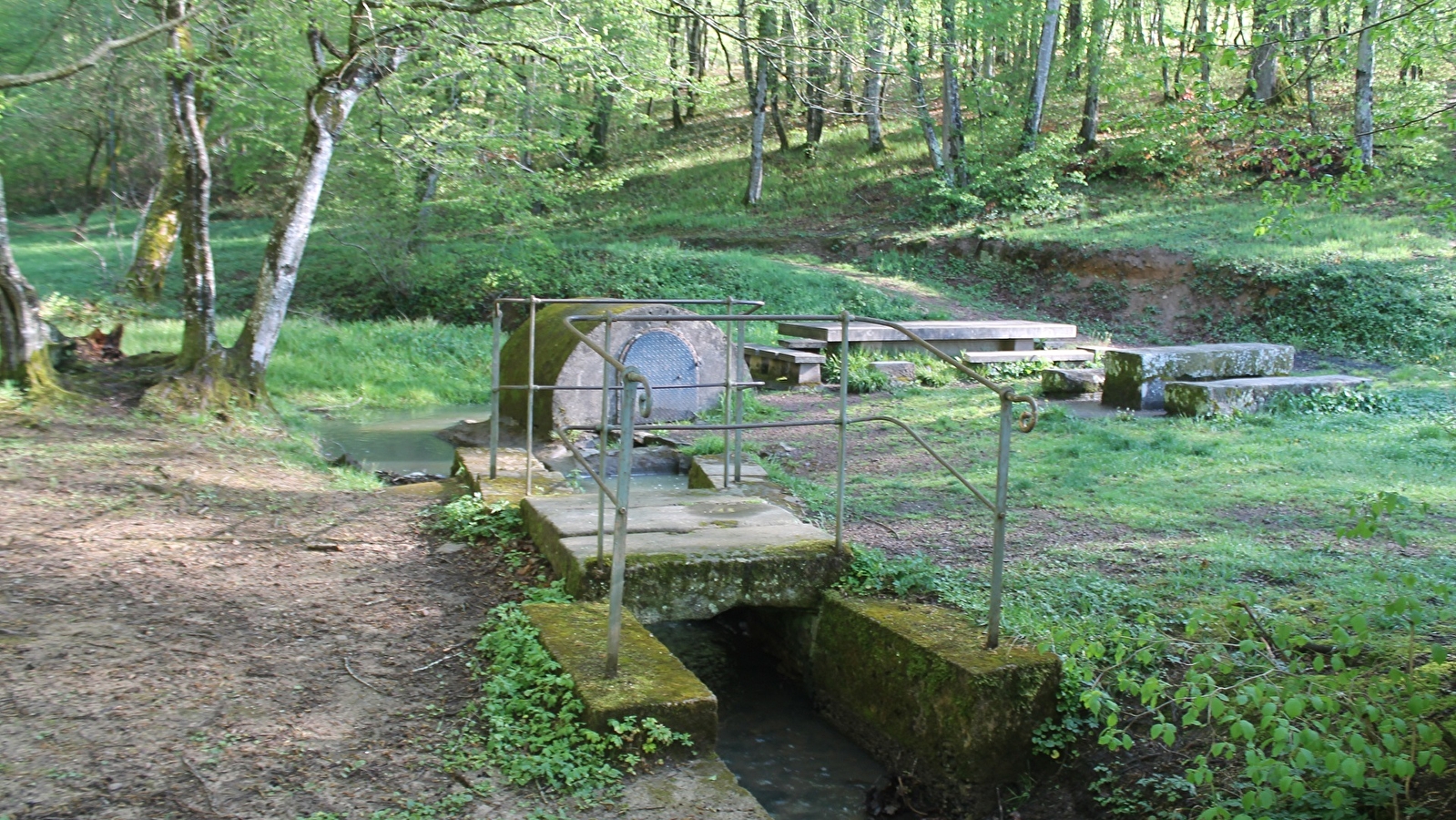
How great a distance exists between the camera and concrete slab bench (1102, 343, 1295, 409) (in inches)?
478

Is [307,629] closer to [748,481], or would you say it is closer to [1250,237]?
[748,481]

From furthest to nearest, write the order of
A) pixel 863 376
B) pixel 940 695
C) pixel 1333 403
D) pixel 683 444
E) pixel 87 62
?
pixel 863 376 < pixel 1333 403 < pixel 683 444 < pixel 87 62 < pixel 940 695

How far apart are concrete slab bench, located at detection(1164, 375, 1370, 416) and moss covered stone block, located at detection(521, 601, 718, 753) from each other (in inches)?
332

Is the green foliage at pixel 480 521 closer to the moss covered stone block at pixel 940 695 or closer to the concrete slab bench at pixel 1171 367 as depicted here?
the moss covered stone block at pixel 940 695

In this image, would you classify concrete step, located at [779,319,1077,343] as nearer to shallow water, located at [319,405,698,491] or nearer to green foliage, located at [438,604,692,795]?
shallow water, located at [319,405,698,491]

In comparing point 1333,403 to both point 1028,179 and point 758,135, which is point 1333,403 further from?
point 758,135

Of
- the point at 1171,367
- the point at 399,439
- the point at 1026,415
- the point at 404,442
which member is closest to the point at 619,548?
the point at 1026,415

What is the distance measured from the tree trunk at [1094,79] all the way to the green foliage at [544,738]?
22.7m

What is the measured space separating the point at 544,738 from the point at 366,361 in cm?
1301

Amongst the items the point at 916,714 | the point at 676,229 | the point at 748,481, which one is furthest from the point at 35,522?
the point at 676,229

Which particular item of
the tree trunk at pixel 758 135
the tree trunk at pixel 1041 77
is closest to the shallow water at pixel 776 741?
the tree trunk at pixel 758 135

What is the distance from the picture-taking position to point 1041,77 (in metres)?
24.2

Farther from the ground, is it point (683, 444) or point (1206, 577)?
point (1206, 577)

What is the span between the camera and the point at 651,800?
357cm
